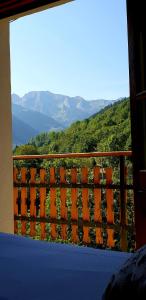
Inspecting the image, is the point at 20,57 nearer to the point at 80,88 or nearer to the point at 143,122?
the point at 80,88

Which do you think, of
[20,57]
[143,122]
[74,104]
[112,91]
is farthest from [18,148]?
[74,104]

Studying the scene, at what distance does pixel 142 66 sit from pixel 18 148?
4.54 meters

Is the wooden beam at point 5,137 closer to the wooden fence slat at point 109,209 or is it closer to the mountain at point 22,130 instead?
the wooden fence slat at point 109,209

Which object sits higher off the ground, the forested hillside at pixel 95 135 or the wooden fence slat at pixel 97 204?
the forested hillside at pixel 95 135

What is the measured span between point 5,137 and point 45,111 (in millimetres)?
19730


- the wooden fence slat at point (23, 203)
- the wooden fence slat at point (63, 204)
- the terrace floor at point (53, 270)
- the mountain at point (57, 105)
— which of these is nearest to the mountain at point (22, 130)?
the mountain at point (57, 105)

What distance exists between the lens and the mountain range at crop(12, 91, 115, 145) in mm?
20422

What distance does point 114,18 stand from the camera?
13891 mm

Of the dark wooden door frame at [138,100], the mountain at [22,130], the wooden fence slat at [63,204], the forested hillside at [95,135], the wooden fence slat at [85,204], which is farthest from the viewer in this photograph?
the mountain at [22,130]

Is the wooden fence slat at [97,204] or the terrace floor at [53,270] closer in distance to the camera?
the terrace floor at [53,270]

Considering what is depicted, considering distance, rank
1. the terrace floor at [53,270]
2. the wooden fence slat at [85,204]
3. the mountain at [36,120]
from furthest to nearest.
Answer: the mountain at [36,120] < the wooden fence slat at [85,204] < the terrace floor at [53,270]

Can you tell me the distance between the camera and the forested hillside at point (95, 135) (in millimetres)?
6415

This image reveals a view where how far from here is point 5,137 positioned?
11.7 feet

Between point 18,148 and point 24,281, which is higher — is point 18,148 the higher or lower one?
the higher one
